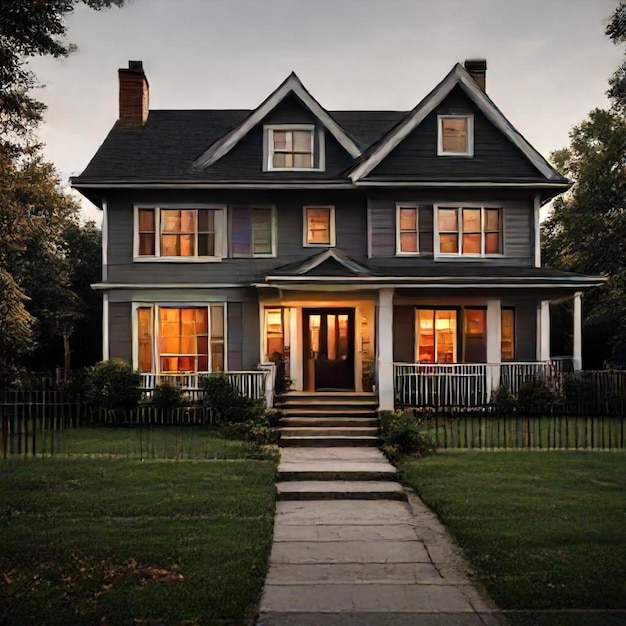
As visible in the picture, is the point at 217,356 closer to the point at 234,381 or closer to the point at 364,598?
the point at 234,381

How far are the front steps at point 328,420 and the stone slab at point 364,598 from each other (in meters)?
7.88

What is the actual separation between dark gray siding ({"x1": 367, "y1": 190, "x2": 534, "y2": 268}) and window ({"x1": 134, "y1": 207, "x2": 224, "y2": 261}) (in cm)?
452

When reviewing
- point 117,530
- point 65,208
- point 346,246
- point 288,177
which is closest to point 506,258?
point 346,246

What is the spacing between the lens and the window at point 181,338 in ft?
63.5

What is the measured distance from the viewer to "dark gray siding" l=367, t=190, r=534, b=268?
1928 centimetres

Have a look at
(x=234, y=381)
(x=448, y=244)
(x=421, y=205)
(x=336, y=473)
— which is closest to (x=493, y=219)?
(x=448, y=244)

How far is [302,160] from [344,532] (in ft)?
45.4

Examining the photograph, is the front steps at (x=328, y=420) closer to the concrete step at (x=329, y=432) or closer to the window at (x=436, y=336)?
the concrete step at (x=329, y=432)

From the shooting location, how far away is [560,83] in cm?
1692

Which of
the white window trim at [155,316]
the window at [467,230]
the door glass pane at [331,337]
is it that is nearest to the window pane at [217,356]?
the white window trim at [155,316]

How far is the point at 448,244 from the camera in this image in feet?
63.9

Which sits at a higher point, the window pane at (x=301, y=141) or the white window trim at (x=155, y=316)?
the window pane at (x=301, y=141)

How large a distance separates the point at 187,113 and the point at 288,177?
605 centimetres

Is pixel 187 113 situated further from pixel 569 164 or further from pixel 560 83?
pixel 569 164
